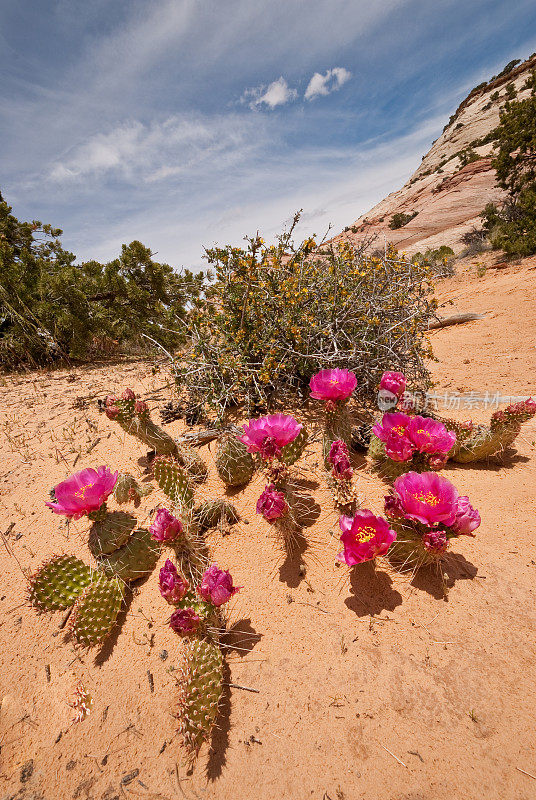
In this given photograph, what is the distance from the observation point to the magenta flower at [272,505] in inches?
64.7

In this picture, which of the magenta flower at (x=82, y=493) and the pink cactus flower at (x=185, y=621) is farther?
the magenta flower at (x=82, y=493)

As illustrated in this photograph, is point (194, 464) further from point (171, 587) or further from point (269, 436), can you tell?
point (171, 587)

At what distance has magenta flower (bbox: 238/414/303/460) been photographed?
1.73 m

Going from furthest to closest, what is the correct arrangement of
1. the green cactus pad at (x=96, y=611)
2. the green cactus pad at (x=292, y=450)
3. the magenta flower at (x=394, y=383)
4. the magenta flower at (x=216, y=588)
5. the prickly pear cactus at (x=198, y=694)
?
the magenta flower at (x=394, y=383)
the green cactus pad at (x=292, y=450)
the green cactus pad at (x=96, y=611)
the magenta flower at (x=216, y=588)
the prickly pear cactus at (x=198, y=694)

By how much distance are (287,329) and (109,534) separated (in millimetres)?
2087

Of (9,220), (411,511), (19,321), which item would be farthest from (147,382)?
(9,220)

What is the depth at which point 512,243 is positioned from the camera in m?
11.0

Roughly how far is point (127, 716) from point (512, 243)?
14371 millimetres

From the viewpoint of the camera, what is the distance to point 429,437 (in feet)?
5.77

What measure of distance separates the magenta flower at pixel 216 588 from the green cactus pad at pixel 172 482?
642mm

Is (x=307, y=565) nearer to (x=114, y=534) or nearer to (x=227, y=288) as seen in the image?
(x=114, y=534)

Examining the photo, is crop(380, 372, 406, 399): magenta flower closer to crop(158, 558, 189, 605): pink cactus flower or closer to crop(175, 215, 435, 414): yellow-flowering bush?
crop(175, 215, 435, 414): yellow-flowering bush

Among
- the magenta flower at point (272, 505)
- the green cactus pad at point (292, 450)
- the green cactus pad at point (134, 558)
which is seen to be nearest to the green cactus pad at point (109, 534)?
the green cactus pad at point (134, 558)

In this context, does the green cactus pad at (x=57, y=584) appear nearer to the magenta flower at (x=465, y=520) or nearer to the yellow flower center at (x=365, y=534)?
the yellow flower center at (x=365, y=534)
